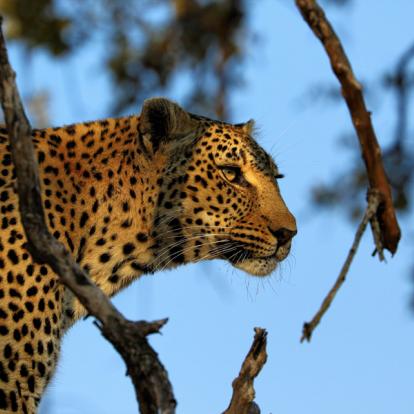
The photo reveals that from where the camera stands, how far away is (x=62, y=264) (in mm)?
5941

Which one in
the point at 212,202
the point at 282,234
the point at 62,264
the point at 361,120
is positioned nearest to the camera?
the point at 62,264

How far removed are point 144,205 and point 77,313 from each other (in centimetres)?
103

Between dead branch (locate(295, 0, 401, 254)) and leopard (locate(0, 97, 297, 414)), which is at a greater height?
leopard (locate(0, 97, 297, 414))

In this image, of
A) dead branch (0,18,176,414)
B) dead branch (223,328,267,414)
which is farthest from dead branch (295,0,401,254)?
dead branch (0,18,176,414)

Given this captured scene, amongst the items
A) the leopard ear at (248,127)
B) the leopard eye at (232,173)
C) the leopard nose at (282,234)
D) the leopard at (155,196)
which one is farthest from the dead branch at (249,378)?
the leopard ear at (248,127)

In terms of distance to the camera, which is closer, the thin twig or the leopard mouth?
the thin twig

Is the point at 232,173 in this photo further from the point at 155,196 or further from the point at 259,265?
the point at 259,265

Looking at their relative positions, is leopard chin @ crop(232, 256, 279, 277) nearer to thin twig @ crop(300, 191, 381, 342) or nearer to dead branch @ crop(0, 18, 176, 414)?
thin twig @ crop(300, 191, 381, 342)

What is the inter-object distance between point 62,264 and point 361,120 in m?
2.09

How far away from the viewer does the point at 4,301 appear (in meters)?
8.27

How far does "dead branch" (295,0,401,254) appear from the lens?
6.85 metres

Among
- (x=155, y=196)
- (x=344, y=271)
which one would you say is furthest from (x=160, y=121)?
(x=344, y=271)

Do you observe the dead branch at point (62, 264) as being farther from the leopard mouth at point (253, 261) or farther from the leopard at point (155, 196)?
the leopard mouth at point (253, 261)

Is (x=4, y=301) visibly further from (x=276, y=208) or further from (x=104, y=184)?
(x=276, y=208)
